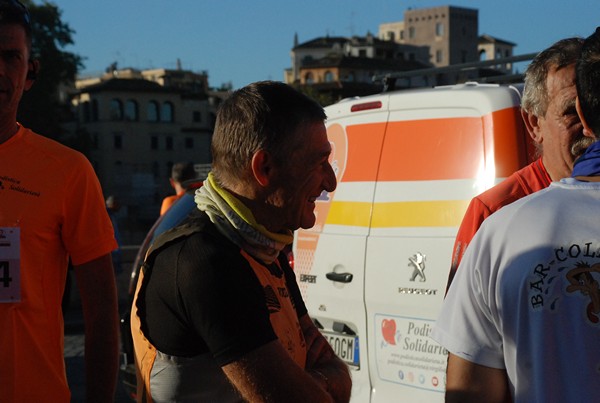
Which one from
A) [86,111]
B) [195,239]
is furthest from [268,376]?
[86,111]

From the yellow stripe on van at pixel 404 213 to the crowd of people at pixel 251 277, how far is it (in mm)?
2137

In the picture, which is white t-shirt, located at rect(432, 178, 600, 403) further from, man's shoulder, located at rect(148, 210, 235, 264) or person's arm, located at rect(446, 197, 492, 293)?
person's arm, located at rect(446, 197, 492, 293)

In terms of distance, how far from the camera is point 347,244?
5336mm

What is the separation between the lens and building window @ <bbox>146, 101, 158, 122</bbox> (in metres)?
102

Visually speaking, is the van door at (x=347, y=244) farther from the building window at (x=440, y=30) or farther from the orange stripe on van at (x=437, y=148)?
the building window at (x=440, y=30)

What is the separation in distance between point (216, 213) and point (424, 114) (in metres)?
2.75

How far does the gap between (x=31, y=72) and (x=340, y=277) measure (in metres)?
2.58

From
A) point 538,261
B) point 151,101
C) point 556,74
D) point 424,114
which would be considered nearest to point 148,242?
point 424,114

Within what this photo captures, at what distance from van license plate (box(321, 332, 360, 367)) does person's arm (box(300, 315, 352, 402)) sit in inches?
99.5

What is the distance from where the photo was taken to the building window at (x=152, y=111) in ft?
336

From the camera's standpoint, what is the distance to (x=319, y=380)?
2.55m

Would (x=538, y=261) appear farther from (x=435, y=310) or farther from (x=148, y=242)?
(x=148, y=242)

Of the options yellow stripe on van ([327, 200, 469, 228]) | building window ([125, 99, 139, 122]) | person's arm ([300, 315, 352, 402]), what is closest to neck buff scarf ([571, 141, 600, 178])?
person's arm ([300, 315, 352, 402])

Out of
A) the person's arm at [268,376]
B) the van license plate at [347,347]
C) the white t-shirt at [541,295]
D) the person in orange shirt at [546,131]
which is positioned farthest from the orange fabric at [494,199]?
the van license plate at [347,347]
